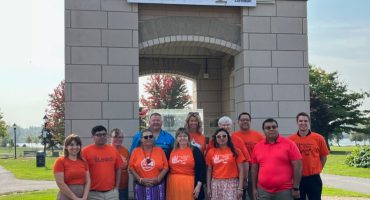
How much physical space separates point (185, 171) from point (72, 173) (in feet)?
4.86

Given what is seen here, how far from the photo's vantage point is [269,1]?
899 centimetres

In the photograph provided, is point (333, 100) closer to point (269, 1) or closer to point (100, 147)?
point (269, 1)

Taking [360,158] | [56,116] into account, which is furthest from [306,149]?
[56,116]

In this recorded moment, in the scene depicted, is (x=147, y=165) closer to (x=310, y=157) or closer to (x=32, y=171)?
(x=310, y=157)

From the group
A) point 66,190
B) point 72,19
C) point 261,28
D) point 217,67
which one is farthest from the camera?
point 217,67

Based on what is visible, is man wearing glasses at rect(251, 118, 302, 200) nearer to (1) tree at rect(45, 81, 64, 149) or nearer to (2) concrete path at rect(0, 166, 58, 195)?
(2) concrete path at rect(0, 166, 58, 195)

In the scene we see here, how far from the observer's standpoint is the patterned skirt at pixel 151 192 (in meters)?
6.00

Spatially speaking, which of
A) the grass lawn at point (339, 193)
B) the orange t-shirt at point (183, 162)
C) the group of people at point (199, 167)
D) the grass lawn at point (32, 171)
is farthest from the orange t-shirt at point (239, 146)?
the grass lawn at point (32, 171)

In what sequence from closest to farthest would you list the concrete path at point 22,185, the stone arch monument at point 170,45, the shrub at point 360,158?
1. the stone arch monument at point 170,45
2. the concrete path at point 22,185
3. the shrub at point 360,158

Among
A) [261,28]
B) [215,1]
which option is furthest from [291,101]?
[215,1]

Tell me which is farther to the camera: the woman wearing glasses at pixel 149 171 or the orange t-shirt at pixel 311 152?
the orange t-shirt at pixel 311 152

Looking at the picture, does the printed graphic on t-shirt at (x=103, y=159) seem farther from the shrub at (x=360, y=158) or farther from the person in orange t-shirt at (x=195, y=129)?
the shrub at (x=360, y=158)

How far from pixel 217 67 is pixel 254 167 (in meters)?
6.22

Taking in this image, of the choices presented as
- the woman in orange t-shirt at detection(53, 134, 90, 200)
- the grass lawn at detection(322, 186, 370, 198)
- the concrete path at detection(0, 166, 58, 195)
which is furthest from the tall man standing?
the concrete path at detection(0, 166, 58, 195)
